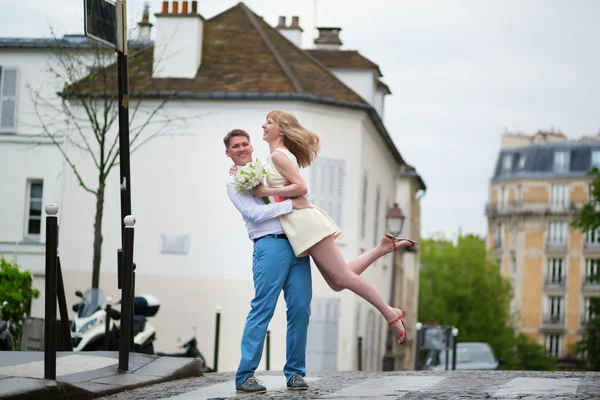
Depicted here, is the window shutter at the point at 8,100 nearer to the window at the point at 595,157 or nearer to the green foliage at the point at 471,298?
the green foliage at the point at 471,298

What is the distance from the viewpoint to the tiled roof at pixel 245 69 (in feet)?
94.8

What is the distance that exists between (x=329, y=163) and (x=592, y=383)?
72.0 ft

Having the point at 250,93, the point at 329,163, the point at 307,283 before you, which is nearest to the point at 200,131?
the point at 250,93

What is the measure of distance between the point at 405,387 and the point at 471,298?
212ft

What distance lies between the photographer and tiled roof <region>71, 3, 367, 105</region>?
28.9 meters

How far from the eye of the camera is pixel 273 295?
7488mm

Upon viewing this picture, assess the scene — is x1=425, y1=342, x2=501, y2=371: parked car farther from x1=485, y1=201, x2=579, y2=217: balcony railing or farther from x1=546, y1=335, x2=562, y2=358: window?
x1=485, y1=201, x2=579, y2=217: balcony railing

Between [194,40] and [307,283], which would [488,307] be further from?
[307,283]

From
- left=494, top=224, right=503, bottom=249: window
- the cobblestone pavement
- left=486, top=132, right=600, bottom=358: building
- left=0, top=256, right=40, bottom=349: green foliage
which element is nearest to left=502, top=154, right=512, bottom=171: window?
left=486, top=132, right=600, bottom=358: building

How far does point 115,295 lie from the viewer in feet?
93.7

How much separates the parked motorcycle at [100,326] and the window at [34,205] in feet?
45.1

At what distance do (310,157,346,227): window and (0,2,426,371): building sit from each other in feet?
0.10

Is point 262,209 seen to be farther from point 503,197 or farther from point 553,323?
point 503,197

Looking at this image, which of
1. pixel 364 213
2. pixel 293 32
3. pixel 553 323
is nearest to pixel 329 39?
pixel 293 32
